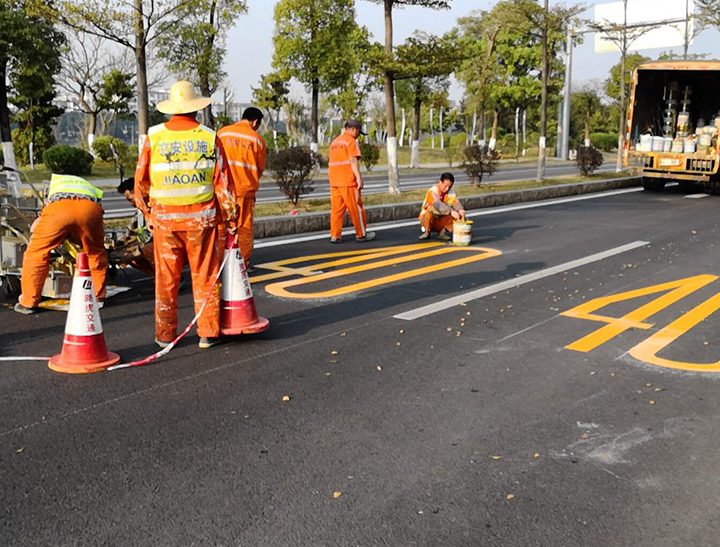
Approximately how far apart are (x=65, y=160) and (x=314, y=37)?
38.6 feet

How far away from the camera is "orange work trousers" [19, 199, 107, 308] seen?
647 centimetres

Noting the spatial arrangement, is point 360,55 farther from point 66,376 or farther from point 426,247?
point 66,376

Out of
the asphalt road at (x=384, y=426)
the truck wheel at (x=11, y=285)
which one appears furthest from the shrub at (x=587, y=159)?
the truck wheel at (x=11, y=285)

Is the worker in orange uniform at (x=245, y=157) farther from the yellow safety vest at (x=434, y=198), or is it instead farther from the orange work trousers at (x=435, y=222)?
the orange work trousers at (x=435, y=222)

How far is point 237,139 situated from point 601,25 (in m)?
28.0

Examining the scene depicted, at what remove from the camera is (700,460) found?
148 inches

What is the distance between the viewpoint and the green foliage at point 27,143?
Result: 108 feet

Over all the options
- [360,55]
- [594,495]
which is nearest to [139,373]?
[594,495]

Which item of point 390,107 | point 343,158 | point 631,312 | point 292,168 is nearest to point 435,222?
point 343,158

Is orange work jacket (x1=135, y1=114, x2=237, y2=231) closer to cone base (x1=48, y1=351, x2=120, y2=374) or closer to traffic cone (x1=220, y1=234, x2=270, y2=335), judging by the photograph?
traffic cone (x1=220, y1=234, x2=270, y2=335)

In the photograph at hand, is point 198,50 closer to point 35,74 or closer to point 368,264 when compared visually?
point 35,74

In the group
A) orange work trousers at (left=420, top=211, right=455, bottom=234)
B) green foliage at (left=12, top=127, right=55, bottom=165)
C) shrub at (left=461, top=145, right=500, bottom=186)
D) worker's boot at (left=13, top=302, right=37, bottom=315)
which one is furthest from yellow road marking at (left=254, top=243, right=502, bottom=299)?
green foliage at (left=12, top=127, right=55, bottom=165)

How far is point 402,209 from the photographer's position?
14641 mm

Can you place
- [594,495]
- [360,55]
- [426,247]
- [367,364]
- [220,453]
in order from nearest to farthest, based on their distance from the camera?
[594,495] → [220,453] → [367,364] → [426,247] → [360,55]
